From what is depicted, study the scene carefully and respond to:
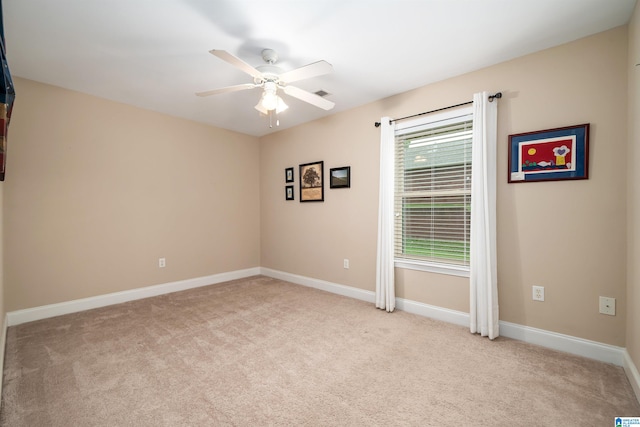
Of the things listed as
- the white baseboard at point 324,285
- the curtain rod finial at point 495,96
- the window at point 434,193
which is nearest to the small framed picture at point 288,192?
the white baseboard at point 324,285

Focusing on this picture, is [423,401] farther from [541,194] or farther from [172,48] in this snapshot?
[172,48]

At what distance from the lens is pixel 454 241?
9.74 ft

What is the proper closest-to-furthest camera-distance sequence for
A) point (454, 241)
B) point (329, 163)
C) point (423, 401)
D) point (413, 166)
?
1. point (423, 401)
2. point (454, 241)
3. point (413, 166)
4. point (329, 163)

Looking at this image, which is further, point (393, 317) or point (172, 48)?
point (393, 317)

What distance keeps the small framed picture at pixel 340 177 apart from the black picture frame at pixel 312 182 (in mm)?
194

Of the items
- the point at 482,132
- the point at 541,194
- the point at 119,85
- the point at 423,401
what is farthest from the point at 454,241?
the point at 119,85

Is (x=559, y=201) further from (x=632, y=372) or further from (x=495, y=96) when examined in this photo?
(x=632, y=372)

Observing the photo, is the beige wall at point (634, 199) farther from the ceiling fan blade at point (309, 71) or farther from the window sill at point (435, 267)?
the ceiling fan blade at point (309, 71)

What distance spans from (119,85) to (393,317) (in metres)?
3.86

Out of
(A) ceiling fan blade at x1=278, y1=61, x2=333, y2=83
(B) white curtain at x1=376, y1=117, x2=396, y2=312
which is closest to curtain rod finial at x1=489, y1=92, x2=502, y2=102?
(B) white curtain at x1=376, y1=117, x2=396, y2=312

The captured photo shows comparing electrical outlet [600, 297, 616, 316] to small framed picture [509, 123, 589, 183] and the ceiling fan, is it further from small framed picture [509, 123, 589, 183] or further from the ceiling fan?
the ceiling fan

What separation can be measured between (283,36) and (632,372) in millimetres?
3375

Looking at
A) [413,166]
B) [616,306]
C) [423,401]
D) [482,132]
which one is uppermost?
[482,132]

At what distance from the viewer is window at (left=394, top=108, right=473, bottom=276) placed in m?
2.90
